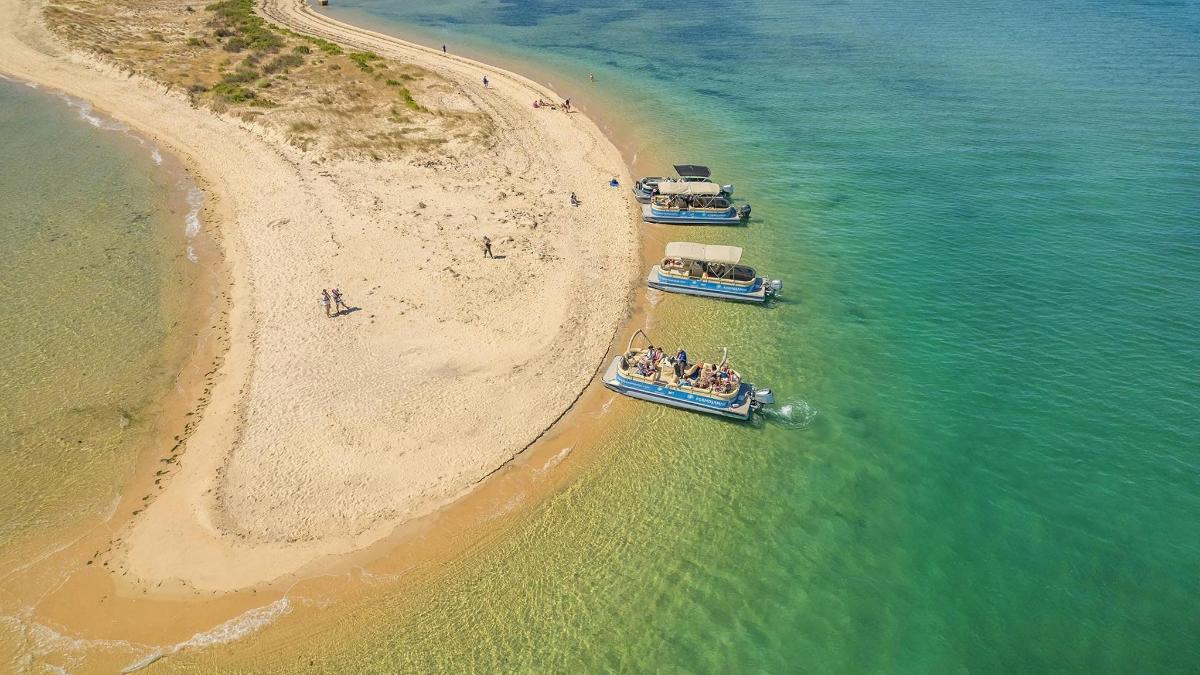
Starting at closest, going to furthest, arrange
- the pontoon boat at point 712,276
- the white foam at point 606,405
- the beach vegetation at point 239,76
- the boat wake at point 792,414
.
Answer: the boat wake at point 792,414, the white foam at point 606,405, the pontoon boat at point 712,276, the beach vegetation at point 239,76

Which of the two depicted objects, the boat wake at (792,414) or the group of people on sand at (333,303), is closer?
the boat wake at (792,414)

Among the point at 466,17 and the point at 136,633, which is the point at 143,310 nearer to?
the point at 136,633

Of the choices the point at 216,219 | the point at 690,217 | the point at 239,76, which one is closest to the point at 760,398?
the point at 690,217

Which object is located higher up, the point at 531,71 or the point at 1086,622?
the point at 531,71

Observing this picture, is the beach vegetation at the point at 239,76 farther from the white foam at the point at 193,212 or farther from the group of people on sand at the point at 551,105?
the group of people on sand at the point at 551,105

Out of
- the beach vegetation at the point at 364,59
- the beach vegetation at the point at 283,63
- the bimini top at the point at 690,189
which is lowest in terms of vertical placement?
the bimini top at the point at 690,189

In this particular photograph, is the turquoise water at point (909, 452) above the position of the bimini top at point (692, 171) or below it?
below

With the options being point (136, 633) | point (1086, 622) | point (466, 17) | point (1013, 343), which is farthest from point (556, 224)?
point (466, 17)

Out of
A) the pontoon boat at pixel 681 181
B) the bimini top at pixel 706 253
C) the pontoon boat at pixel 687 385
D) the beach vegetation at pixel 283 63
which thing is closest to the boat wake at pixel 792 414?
the pontoon boat at pixel 687 385
